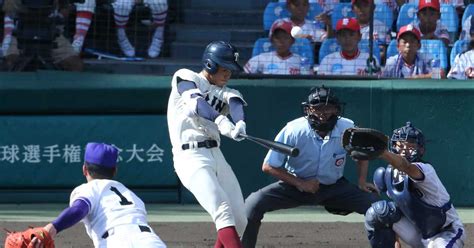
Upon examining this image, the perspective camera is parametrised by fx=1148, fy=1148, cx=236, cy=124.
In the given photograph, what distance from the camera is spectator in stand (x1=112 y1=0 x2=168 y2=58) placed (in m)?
11.7

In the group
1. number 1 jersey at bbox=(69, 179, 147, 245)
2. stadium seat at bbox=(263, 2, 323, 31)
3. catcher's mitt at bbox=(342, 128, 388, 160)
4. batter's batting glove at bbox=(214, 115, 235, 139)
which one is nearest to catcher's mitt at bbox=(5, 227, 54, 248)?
number 1 jersey at bbox=(69, 179, 147, 245)

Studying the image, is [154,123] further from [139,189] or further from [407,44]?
[407,44]

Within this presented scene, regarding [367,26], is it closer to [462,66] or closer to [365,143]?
[462,66]

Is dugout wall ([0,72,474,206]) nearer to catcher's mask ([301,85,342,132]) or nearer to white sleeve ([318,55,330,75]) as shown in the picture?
white sleeve ([318,55,330,75])

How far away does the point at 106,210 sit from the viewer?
5949 mm

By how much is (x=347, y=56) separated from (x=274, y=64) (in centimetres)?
73

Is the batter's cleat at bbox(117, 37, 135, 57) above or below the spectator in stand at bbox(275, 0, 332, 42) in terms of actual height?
below

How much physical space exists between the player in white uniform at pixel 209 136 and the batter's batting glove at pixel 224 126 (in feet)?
0.10

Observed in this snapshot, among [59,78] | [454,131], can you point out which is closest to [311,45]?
[454,131]

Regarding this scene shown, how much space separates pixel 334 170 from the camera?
8273mm

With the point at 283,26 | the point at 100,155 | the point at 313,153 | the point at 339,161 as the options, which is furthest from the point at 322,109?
the point at 283,26

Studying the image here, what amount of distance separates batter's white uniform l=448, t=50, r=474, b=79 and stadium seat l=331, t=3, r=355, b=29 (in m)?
1.35

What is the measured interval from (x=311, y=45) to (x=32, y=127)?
2899 millimetres

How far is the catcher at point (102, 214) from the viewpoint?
18.8ft
